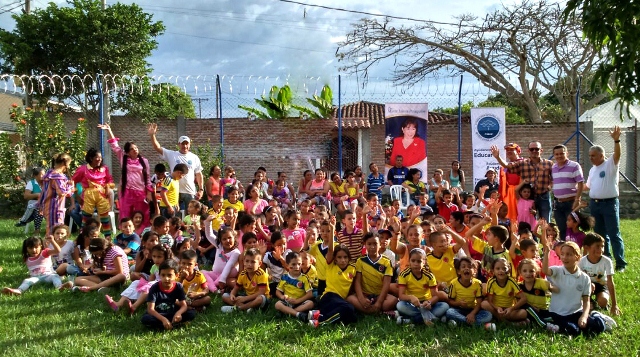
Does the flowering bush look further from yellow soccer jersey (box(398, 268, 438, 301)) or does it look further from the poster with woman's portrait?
yellow soccer jersey (box(398, 268, 438, 301))

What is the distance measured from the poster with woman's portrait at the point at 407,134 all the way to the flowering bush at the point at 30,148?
21.2 ft

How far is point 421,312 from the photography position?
5445 millimetres

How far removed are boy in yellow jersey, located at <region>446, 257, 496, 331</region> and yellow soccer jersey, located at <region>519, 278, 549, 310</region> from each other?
1.38ft

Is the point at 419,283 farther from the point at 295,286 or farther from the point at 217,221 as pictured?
the point at 217,221

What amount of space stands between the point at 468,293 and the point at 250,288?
7.19 ft

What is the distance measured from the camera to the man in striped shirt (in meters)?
7.80

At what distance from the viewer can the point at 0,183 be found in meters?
12.5

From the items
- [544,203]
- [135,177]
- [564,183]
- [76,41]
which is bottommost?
[544,203]

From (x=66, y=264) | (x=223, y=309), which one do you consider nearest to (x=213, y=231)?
(x=66, y=264)

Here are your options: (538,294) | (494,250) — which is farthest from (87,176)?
(538,294)

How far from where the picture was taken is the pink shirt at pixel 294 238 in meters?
7.50

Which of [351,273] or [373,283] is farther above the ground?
[351,273]

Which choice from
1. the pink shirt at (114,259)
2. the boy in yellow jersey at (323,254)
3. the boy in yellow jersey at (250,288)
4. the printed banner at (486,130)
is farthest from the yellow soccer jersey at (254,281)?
the printed banner at (486,130)

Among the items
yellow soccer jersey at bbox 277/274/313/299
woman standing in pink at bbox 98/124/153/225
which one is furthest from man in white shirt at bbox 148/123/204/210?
yellow soccer jersey at bbox 277/274/313/299
